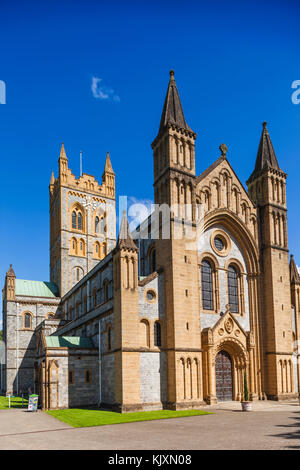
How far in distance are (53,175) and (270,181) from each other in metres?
47.0

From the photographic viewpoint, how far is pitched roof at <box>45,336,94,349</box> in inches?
1439

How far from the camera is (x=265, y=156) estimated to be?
43.7 meters

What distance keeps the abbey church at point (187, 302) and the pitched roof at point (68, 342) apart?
0.09m

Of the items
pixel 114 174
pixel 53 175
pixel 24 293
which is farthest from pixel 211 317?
pixel 53 175

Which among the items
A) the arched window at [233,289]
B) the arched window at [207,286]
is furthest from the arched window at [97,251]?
the arched window at [207,286]

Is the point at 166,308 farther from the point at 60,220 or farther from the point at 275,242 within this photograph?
the point at 60,220

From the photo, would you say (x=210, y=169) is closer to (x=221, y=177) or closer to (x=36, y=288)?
(x=221, y=177)

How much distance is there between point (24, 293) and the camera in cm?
6425

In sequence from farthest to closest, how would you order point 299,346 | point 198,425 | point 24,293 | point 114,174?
1. point 114,174
2. point 24,293
3. point 299,346
4. point 198,425

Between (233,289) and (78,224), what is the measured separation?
36608 mm

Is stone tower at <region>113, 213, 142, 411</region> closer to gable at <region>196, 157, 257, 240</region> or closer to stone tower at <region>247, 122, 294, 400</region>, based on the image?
gable at <region>196, 157, 257, 240</region>

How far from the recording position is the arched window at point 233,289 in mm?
38750

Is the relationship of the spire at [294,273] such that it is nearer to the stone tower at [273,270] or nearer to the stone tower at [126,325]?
the stone tower at [273,270]

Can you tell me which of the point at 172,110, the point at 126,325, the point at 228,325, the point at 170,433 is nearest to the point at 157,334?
the point at 126,325
